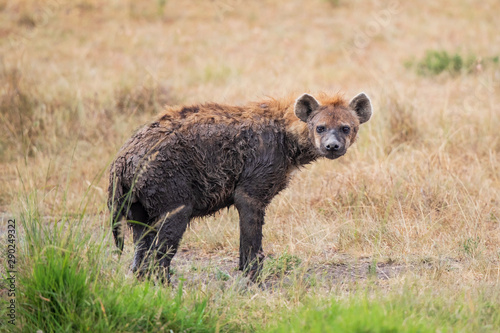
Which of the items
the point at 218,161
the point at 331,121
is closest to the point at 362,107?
the point at 331,121

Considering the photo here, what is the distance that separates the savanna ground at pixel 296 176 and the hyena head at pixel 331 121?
0.60 m

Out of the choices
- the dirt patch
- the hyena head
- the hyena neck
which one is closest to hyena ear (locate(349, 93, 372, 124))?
the hyena head

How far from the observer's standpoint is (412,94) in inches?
318

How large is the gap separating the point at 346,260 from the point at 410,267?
19.8 inches

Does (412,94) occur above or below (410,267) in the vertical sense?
above

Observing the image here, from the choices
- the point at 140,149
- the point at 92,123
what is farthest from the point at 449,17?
the point at 140,149

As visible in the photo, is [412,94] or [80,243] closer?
[80,243]

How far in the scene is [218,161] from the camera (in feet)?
13.8

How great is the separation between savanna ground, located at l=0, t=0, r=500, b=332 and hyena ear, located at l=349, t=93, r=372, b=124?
29.5 inches

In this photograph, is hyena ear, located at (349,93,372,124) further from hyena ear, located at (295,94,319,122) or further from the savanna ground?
the savanna ground

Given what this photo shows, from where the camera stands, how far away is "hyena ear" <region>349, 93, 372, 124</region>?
14.9 feet

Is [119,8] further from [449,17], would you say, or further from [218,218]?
[218,218]

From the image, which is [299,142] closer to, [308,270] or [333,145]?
[333,145]

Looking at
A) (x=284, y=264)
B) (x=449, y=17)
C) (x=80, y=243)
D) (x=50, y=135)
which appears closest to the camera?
(x=80, y=243)
